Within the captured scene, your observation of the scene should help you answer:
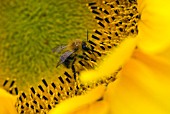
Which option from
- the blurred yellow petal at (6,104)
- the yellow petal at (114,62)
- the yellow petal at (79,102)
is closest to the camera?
the yellow petal at (114,62)

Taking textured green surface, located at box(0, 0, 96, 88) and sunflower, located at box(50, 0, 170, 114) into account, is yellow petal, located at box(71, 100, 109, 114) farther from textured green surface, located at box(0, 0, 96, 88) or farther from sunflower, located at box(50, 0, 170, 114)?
textured green surface, located at box(0, 0, 96, 88)

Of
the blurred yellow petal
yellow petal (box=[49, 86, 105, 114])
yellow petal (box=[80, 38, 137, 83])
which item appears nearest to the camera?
yellow petal (box=[80, 38, 137, 83])

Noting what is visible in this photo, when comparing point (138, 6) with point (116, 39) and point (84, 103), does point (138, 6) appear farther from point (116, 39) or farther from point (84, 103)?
point (84, 103)

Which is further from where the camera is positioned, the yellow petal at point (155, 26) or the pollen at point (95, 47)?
the pollen at point (95, 47)

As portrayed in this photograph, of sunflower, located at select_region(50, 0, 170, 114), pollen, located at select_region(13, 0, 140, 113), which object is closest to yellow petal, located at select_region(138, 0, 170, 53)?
sunflower, located at select_region(50, 0, 170, 114)

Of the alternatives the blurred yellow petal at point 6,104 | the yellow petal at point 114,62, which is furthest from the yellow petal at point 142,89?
the blurred yellow petal at point 6,104

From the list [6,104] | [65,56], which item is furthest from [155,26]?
[6,104]

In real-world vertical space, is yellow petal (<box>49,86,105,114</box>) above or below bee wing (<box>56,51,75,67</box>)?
below

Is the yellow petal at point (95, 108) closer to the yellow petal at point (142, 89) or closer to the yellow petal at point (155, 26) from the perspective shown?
the yellow petal at point (142, 89)

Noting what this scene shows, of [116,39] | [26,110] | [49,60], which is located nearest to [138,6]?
[116,39]
